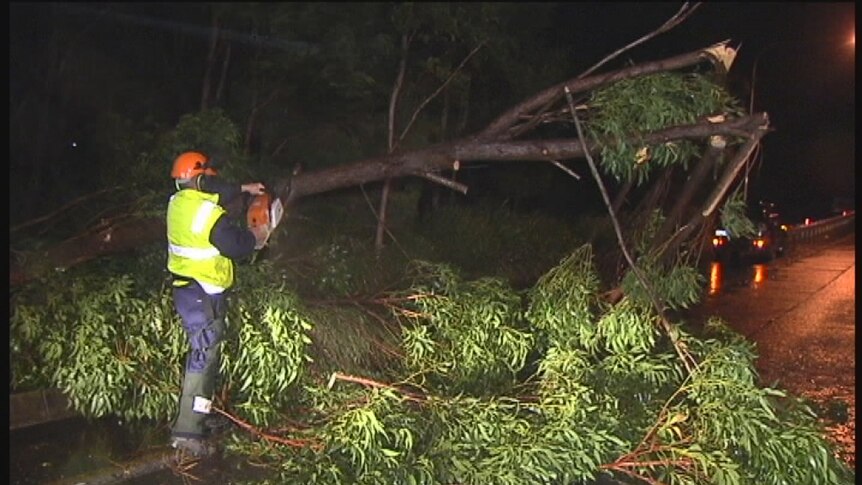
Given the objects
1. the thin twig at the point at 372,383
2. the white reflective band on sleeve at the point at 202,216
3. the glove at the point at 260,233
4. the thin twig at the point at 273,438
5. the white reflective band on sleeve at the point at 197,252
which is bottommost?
the thin twig at the point at 273,438

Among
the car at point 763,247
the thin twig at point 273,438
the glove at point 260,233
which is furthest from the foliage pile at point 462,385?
the car at point 763,247

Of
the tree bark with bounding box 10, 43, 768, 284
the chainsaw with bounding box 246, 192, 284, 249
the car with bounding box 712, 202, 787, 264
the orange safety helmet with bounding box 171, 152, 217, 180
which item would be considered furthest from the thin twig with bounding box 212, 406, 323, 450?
the car with bounding box 712, 202, 787, 264

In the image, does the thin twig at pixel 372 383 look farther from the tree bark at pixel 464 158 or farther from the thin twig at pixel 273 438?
the tree bark at pixel 464 158

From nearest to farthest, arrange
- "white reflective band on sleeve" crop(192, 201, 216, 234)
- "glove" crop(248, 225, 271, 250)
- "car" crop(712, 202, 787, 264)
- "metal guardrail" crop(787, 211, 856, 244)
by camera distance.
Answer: "white reflective band on sleeve" crop(192, 201, 216, 234), "glove" crop(248, 225, 271, 250), "metal guardrail" crop(787, 211, 856, 244), "car" crop(712, 202, 787, 264)

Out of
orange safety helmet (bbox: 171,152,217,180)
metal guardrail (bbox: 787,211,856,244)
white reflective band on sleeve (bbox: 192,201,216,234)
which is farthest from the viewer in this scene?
metal guardrail (bbox: 787,211,856,244)

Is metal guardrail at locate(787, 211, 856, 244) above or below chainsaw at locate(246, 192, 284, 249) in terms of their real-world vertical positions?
below

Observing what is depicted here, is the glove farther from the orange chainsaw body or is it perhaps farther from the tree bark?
the tree bark

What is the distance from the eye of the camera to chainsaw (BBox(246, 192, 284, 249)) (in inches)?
228

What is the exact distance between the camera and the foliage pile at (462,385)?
4.84 metres

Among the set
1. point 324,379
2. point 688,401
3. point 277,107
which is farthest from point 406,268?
point 277,107

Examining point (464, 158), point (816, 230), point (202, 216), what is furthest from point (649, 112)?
point (816, 230)

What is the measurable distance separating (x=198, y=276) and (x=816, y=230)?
Result: 646 inches

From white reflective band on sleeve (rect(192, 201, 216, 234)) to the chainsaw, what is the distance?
57 cm

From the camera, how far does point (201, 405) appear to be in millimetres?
5324
